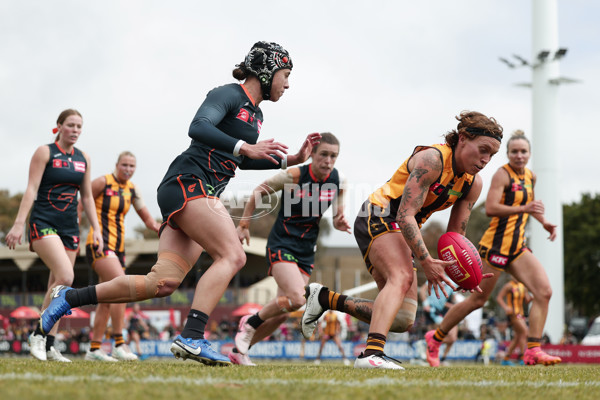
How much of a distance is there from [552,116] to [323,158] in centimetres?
3097

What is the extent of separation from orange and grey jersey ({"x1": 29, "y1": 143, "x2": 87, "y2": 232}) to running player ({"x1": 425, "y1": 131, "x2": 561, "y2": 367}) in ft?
15.0

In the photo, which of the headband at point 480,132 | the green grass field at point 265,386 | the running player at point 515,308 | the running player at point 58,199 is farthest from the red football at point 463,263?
the running player at point 515,308

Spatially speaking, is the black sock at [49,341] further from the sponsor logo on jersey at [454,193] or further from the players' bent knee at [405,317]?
the sponsor logo on jersey at [454,193]

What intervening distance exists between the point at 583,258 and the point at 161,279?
180 ft

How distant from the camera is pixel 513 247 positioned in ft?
29.7

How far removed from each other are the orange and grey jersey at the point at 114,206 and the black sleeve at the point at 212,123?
5.00 metres

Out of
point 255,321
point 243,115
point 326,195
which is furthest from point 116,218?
point 243,115

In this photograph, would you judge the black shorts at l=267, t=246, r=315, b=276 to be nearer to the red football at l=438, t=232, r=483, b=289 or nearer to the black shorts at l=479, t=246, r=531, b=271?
the black shorts at l=479, t=246, r=531, b=271

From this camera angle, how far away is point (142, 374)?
15.0ft

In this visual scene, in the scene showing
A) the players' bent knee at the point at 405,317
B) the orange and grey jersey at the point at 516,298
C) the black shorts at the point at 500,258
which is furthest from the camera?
the orange and grey jersey at the point at 516,298

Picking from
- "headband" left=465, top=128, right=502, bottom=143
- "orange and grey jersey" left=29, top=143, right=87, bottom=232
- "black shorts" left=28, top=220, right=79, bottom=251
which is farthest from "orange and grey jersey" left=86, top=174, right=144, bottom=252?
"headband" left=465, top=128, right=502, bottom=143

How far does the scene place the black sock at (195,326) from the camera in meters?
A: 5.39

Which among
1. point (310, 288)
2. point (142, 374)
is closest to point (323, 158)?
point (310, 288)

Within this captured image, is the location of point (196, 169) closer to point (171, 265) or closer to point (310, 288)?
point (171, 265)
